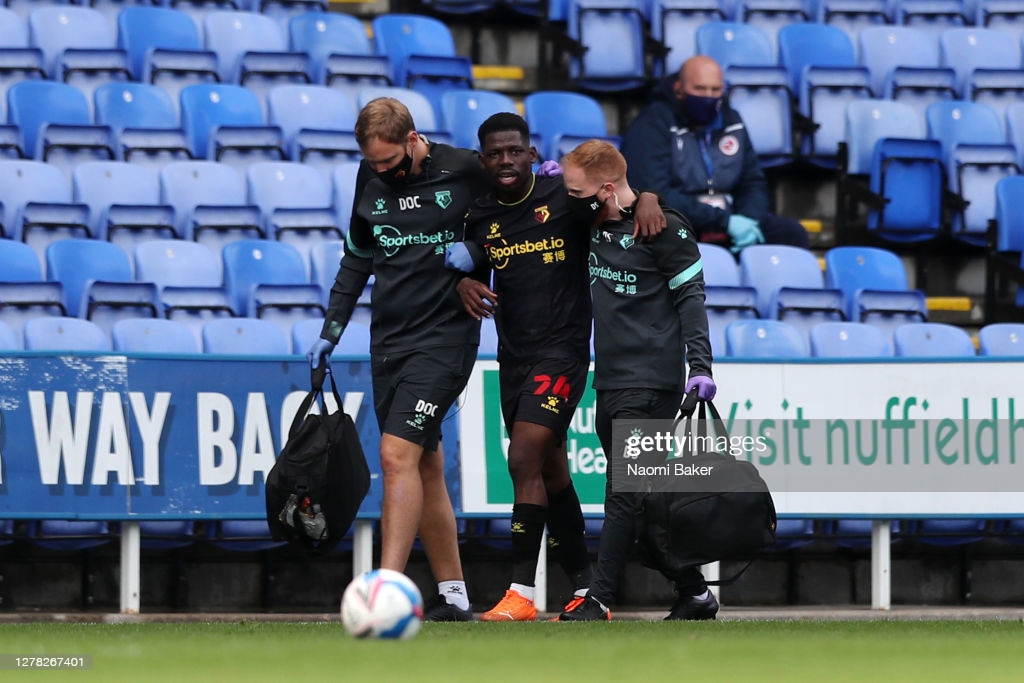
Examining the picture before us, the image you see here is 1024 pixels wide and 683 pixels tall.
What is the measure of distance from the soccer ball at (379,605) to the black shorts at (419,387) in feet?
6.30

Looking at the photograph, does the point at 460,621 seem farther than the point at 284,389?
No

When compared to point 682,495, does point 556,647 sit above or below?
below

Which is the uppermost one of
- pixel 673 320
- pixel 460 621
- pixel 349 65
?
pixel 349 65

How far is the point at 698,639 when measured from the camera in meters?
5.86

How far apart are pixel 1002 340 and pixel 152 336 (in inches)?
212

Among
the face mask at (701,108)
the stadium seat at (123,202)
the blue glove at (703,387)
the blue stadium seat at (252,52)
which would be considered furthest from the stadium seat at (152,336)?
the face mask at (701,108)

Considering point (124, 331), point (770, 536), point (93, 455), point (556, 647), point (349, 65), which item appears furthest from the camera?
point (349, 65)

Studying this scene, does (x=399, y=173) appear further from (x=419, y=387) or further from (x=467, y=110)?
(x=467, y=110)

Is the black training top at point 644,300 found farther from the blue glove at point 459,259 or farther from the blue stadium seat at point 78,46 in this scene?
the blue stadium seat at point 78,46

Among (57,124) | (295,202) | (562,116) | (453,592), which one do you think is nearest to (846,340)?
(562,116)

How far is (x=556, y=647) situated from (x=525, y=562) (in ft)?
5.37

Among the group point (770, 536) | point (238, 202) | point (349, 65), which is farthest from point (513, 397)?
point (349, 65)

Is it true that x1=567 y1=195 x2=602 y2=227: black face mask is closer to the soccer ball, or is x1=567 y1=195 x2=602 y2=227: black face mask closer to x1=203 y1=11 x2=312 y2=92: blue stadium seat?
the soccer ball

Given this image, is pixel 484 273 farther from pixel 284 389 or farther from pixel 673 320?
pixel 284 389
